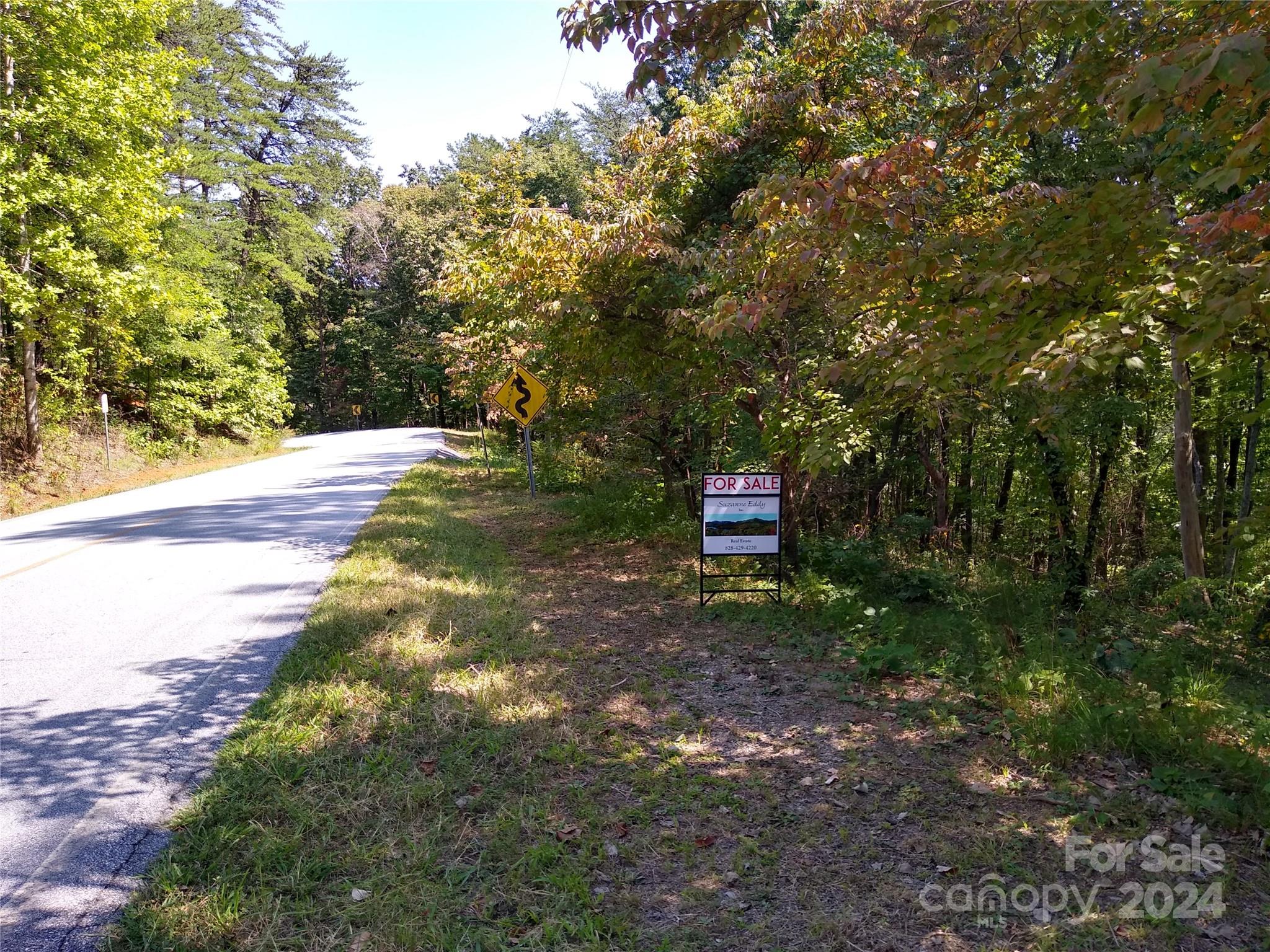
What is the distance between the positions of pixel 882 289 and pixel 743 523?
121 inches

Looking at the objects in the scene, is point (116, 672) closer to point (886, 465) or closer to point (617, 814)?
point (617, 814)

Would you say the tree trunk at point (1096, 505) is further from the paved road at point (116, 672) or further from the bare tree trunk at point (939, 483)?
the paved road at point (116, 672)

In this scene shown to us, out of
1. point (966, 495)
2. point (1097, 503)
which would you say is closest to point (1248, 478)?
point (1097, 503)

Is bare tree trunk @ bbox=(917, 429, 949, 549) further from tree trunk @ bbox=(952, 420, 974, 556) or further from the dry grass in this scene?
the dry grass

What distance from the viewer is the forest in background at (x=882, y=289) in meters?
3.84

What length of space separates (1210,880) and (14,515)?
16.5 metres

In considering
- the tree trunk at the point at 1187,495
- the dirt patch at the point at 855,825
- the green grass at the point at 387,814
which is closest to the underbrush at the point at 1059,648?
the dirt patch at the point at 855,825

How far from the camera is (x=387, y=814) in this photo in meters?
3.39

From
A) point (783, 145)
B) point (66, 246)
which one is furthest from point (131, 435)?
point (783, 145)

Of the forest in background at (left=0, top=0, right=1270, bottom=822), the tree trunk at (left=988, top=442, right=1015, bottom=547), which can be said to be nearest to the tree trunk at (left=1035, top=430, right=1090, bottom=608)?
the forest in background at (left=0, top=0, right=1270, bottom=822)

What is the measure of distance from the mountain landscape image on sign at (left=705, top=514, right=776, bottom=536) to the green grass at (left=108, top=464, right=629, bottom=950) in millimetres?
2060

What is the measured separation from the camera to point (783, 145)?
8.27 metres

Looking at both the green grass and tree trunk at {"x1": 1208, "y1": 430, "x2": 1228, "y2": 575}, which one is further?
tree trunk at {"x1": 1208, "y1": 430, "x2": 1228, "y2": 575}

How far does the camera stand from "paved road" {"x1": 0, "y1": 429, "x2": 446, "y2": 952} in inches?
116
